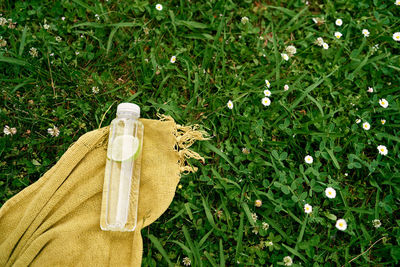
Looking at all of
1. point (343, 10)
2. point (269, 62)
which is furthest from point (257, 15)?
point (343, 10)

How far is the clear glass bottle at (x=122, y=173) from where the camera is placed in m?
1.70

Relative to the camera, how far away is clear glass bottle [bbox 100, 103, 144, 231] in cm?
170

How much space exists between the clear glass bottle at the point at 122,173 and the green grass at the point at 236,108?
0.23 m

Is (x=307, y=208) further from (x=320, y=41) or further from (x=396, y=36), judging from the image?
(x=396, y=36)

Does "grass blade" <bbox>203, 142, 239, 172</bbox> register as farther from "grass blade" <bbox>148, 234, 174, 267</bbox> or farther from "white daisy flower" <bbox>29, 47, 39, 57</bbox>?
"white daisy flower" <bbox>29, 47, 39, 57</bbox>

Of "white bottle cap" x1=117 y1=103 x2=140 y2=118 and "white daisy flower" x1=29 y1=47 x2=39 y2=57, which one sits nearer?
"white bottle cap" x1=117 y1=103 x2=140 y2=118

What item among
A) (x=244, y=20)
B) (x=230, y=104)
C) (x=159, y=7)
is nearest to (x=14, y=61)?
(x=159, y=7)

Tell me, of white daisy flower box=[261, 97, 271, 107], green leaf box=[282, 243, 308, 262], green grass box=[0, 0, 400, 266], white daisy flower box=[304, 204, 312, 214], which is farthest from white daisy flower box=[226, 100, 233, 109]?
green leaf box=[282, 243, 308, 262]

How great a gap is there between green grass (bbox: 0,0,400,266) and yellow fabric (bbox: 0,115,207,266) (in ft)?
0.51

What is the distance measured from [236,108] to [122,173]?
895 millimetres

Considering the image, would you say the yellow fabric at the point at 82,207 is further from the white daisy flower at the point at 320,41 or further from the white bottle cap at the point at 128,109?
the white daisy flower at the point at 320,41

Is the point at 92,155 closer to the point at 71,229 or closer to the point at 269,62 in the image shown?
the point at 71,229

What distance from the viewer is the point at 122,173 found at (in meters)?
1.73

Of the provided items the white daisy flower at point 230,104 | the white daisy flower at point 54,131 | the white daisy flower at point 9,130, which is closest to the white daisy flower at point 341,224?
the white daisy flower at point 230,104
